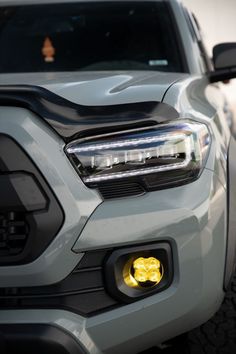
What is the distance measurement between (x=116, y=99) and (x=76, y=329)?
0.81 metres

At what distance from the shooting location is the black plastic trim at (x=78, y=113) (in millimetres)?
1878

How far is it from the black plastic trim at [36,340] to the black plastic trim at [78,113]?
24.7 inches

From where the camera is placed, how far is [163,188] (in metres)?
1.94

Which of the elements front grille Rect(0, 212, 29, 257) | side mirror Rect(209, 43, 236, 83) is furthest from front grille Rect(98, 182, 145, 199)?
side mirror Rect(209, 43, 236, 83)

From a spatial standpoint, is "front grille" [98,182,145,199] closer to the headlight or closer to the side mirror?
the headlight

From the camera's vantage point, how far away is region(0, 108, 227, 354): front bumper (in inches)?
72.9

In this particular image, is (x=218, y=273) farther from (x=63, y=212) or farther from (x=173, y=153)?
(x=63, y=212)

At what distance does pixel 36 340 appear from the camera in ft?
5.94

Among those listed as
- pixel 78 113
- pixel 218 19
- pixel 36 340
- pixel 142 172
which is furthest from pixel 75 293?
pixel 218 19

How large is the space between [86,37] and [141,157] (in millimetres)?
1988

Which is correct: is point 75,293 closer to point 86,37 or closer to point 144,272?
point 144,272

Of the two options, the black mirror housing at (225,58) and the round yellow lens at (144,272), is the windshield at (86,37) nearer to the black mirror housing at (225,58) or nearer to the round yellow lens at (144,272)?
the black mirror housing at (225,58)

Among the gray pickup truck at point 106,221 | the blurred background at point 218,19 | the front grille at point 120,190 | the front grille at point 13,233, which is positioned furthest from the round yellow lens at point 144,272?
the blurred background at point 218,19

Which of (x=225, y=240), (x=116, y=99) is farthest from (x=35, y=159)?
(x=225, y=240)
